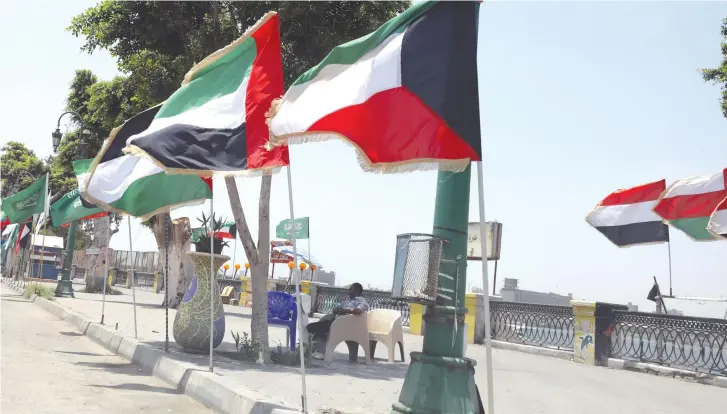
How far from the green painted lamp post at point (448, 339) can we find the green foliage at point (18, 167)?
2253 inches

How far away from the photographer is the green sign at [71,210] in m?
18.7

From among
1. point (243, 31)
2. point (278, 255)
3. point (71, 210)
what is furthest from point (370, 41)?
point (278, 255)

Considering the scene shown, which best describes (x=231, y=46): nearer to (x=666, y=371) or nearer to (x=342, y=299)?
(x=666, y=371)

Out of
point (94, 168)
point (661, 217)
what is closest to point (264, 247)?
point (94, 168)

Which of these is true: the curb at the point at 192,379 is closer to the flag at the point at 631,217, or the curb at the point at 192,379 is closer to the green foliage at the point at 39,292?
the flag at the point at 631,217

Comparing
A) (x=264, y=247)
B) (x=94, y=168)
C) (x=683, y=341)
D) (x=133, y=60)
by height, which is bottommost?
(x=683, y=341)

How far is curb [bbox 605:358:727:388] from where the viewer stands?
13.5 m

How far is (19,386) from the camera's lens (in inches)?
301

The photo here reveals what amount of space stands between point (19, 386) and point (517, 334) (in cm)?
1368

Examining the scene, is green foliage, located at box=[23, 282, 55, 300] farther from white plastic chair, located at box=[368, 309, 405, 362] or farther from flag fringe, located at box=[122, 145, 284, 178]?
flag fringe, located at box=[122, 145, 284, 178]

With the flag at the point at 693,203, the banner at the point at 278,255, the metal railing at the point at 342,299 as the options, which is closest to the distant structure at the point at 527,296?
the metal railing at the point at 342,299

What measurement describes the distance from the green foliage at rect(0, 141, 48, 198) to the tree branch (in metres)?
50.5

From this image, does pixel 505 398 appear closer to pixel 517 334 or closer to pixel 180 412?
pixel 180 412

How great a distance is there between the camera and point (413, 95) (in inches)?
202
